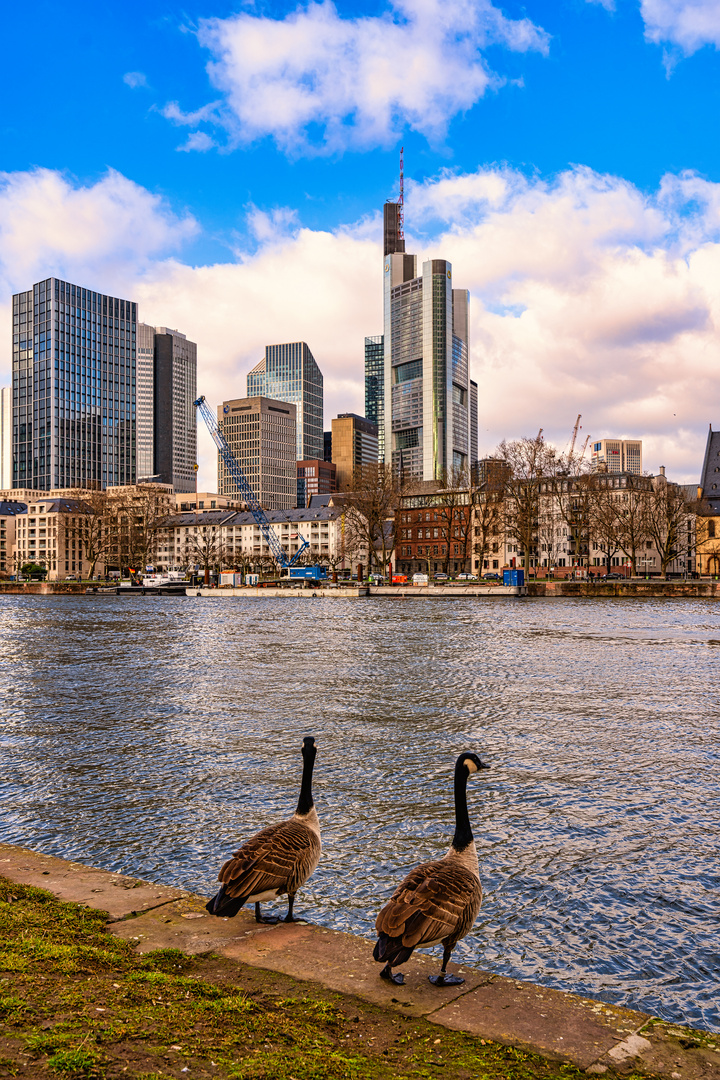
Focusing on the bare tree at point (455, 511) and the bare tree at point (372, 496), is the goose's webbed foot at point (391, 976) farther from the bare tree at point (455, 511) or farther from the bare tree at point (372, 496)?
the bare tree at point (455, 511)

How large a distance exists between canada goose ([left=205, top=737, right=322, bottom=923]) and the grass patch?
0.64 meters

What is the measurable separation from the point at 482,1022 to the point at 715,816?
350 inches

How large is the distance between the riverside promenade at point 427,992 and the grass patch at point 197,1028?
0.17 m

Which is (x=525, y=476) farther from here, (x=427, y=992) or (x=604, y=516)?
(x=427, y=992)

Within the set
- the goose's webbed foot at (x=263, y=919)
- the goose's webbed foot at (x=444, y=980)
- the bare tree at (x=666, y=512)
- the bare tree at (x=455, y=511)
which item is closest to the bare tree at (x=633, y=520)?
the bare tree at (x=666, y=512)

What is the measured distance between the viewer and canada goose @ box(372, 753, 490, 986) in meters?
6.32

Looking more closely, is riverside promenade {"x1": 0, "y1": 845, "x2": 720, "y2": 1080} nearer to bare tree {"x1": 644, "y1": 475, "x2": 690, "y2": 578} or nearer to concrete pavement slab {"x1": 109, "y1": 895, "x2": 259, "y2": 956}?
concrete pavement slab {"x1": 109, "y1": 895, "x2": 259, "y2": 956}

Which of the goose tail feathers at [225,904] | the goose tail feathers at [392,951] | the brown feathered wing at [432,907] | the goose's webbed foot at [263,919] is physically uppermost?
the brown feathered wing at [432,907]

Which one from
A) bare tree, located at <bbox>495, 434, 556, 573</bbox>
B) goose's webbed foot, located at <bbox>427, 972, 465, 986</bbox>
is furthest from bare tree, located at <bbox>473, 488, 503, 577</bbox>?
goose's webbed foot, located at <bbox>427, 972, 465, 986</bbox>

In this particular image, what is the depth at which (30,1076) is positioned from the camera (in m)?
4.80

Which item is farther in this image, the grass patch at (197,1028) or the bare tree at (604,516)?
the bare tree at (604,516)

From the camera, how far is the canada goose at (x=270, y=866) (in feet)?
24.1

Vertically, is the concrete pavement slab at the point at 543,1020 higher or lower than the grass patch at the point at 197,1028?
lower

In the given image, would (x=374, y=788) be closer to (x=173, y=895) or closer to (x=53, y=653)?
(x=173, y=895)
